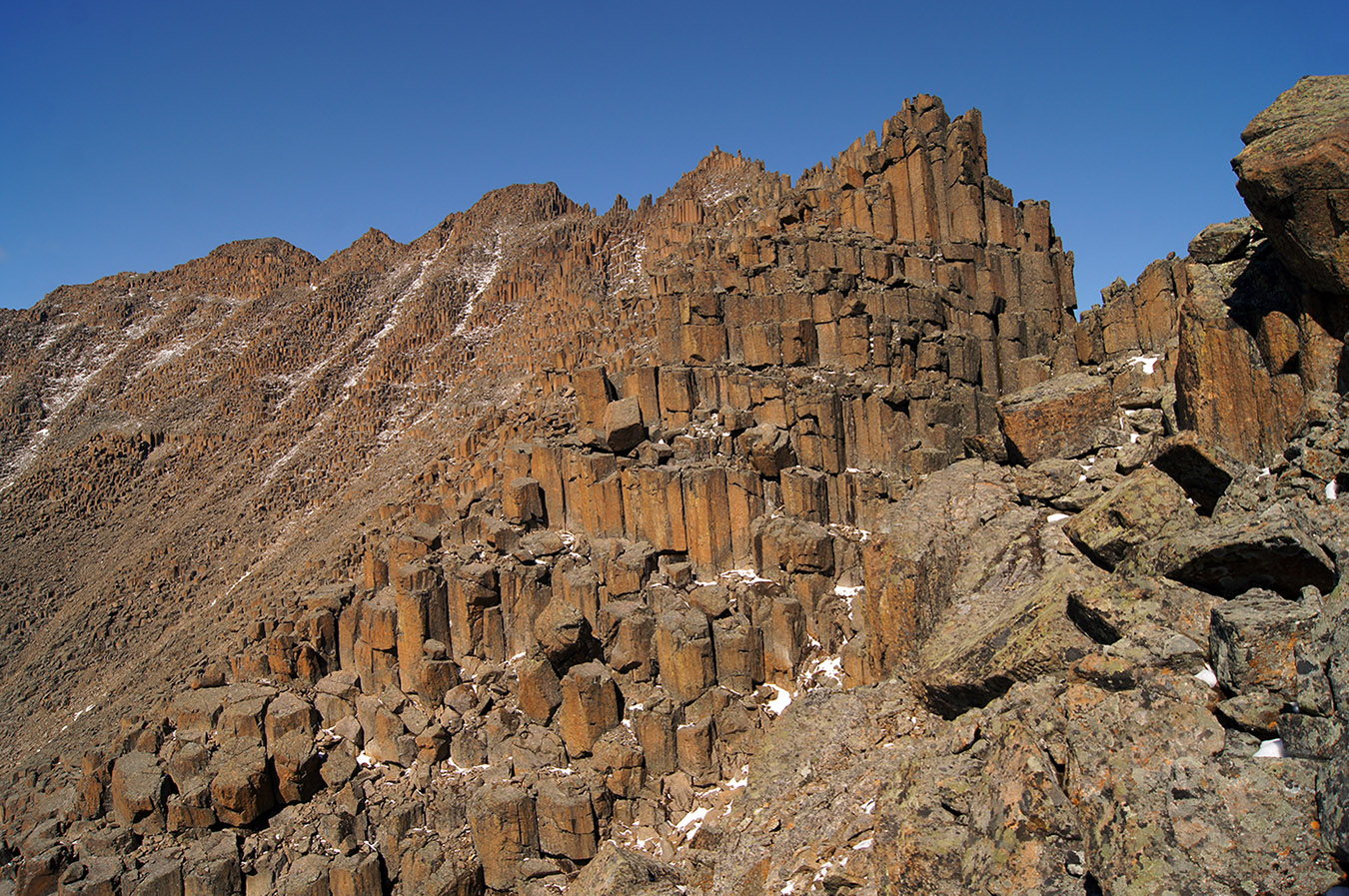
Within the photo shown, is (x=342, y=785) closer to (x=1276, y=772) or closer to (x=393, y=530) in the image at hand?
(x=393, y=530)

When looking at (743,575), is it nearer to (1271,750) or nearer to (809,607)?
(809,607)

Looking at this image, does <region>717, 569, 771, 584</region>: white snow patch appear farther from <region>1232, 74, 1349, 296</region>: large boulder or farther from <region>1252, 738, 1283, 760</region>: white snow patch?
<region>1252, 738, 1283, 760</region>: white snow patch

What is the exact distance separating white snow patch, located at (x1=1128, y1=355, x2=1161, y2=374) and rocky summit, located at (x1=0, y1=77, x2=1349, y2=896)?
0.98 feet

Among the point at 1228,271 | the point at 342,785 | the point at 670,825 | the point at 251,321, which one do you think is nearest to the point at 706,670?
the point at 670,825

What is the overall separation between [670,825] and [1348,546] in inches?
571

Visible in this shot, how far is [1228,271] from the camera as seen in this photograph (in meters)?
12.4

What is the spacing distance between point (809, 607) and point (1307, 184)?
570 inches

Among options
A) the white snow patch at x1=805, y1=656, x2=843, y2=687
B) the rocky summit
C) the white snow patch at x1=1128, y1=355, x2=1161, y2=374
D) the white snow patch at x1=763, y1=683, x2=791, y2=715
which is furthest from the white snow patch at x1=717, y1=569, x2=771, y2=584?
the white snow patch at x1=1128, y1=355, x2=1161, y2=374

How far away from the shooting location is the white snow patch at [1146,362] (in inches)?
656

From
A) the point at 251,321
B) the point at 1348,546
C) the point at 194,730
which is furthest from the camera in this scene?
the point at 251,321

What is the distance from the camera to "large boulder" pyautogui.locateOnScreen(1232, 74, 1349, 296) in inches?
387

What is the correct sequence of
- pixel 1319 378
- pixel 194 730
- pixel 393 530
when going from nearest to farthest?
pixel 1319 378 → pixel 194 730 → pixel 393 530

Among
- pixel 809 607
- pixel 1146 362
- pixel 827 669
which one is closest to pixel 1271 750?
pixel 1146 362

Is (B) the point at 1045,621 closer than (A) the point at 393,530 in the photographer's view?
Yes
